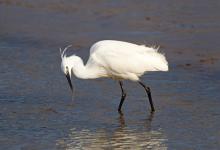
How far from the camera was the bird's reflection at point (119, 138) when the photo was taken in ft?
28.1

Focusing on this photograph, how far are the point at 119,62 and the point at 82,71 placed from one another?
0.49 meters

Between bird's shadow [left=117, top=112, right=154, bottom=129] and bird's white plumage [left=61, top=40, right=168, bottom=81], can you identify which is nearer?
bird's shadow [left=117, top=112, right=154, bottom=129]

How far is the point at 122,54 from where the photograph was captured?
33.7 feet

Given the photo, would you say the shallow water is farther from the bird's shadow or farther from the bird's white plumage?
the bird's white plumage

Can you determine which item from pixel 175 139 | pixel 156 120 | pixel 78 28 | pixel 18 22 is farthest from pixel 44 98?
pixel 18 22

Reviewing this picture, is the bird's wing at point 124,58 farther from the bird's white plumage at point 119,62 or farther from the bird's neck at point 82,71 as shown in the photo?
the bird's neck at point 82,71

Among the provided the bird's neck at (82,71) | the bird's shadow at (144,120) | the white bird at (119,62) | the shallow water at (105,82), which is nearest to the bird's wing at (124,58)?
the white bird at (119,62)

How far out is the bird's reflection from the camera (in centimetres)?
856

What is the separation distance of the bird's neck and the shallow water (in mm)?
372

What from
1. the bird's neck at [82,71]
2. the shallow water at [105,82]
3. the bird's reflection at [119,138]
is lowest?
the bird's reflection at [119,138]

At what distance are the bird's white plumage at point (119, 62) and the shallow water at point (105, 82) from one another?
40cm

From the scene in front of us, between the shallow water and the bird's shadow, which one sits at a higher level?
the shallow water

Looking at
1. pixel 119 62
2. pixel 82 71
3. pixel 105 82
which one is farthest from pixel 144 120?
pixel 105 82

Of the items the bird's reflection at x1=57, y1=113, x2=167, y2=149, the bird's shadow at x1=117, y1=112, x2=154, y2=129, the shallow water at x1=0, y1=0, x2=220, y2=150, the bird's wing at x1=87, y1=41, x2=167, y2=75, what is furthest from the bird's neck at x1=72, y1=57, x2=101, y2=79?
the bird's reflection at x1=57, y1=113, x2=167, y2=149
